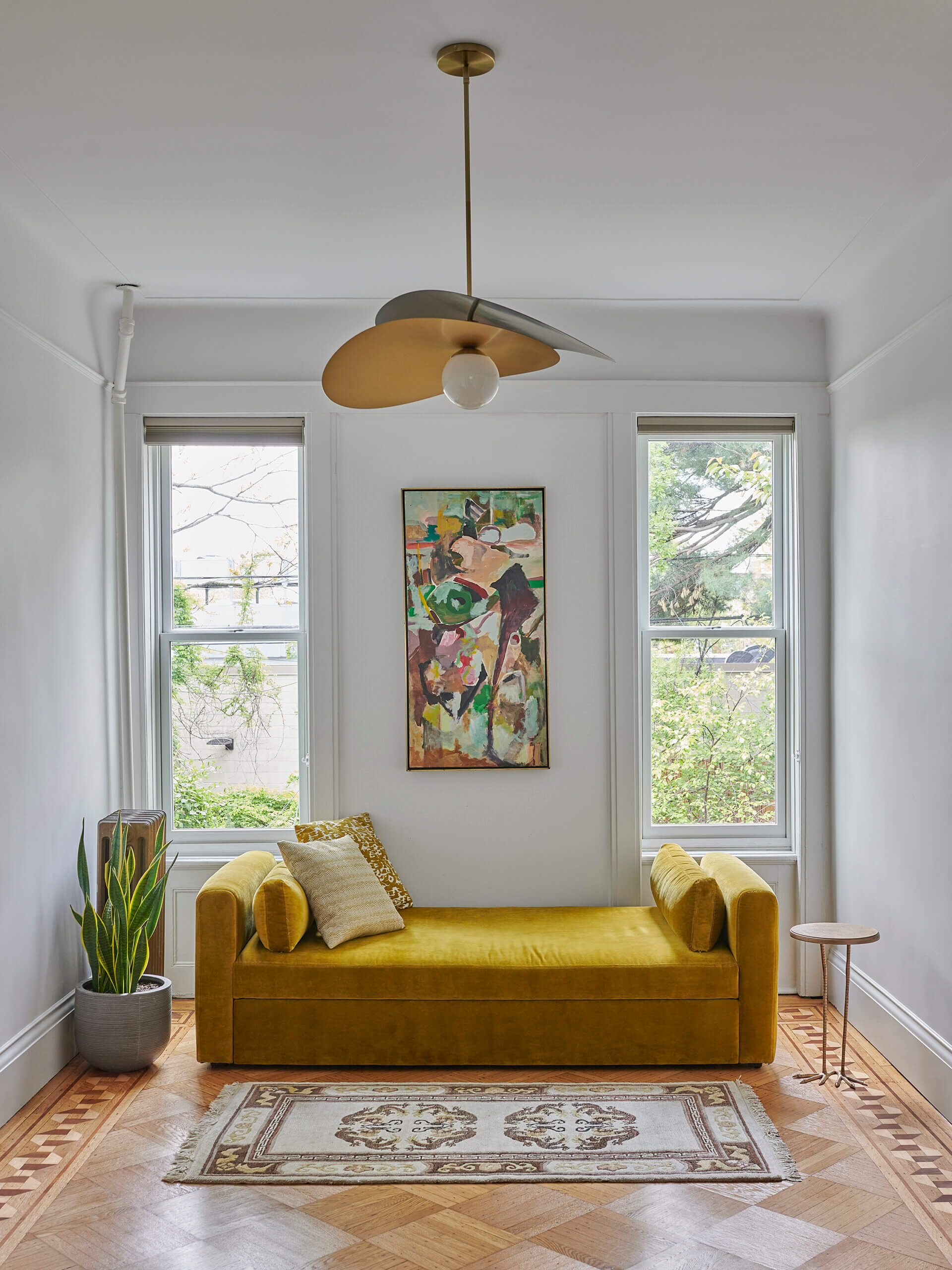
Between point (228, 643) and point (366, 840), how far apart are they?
3.56 ft

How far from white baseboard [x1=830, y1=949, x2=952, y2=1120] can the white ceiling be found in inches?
107

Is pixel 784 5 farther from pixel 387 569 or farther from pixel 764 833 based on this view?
pixel 764 833

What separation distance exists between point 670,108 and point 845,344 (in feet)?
6.13

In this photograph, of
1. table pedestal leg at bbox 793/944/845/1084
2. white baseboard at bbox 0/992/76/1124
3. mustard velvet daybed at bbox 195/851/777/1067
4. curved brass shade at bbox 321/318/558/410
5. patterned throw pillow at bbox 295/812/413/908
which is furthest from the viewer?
patterned throw pillow at bbox 295/812/413/908

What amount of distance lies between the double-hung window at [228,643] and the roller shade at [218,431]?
0.09 m

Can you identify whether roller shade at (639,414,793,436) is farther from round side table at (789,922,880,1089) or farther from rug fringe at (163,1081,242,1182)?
rug fringe at (163,1081,242,1182)

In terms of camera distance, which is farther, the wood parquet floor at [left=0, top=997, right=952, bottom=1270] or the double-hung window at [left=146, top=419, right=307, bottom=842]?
the double-hung window at [left=146, top=419, right=307, bottom=842]

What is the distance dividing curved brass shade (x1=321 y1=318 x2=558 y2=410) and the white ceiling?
0.70 m

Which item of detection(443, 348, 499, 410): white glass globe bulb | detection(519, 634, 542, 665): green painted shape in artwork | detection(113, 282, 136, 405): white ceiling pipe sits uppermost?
detection(113, 282, 136, 405): white ceiling pipe

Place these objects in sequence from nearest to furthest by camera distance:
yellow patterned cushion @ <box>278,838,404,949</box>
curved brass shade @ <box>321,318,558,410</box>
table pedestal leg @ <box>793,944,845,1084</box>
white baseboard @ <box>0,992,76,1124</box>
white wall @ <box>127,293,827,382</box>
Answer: curved brass shade @ <box>321,318,558,410</box>
white baseboard @ <box>0,992,76,1124</box>
table pedestal leg @ <box>793,944,845,1084</box>
yellow patterned cushion @ <box>278,838,404,949</box>
white wall @ <box>127,293,827,382</box>

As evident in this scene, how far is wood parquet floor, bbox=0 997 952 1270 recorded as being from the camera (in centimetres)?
250

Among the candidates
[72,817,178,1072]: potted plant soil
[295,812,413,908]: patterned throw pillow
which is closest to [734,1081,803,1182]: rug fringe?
[295,812,413,908]: patterned throw pillow

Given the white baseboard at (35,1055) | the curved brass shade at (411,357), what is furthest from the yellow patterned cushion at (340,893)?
the curved brass shade at (411,357)

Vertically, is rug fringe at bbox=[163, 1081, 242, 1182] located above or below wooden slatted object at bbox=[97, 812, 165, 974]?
below
